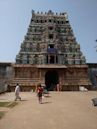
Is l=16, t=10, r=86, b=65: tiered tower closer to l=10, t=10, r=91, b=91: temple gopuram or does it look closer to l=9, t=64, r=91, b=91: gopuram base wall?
l=10, t=10, r=91, b=91: temple gopuram

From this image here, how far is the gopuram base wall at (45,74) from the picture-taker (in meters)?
41.1

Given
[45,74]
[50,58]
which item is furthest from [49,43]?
[45,74]

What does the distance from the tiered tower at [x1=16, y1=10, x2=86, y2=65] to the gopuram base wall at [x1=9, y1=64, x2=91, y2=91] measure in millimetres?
1430

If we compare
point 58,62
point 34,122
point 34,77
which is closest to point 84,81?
point 58,62

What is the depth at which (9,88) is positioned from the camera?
40656mm

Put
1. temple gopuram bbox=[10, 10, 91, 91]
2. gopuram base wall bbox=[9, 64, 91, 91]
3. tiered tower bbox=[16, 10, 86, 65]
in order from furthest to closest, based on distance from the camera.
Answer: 1. tiered tower bbox=[16, 10, 86, 65]
2. temple gopuram bbox=[10, 10, 91, 91]
3. gopuram base wall bbox=[9, 64, 91, 91]

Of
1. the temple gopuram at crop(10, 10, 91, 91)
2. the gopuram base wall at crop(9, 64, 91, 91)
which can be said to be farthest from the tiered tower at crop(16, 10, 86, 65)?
the gopuram base wall at crop(9, 64, 91, 91)

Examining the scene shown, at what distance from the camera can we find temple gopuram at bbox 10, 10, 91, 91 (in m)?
41.6

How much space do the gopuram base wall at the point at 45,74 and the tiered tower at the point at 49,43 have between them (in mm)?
1430

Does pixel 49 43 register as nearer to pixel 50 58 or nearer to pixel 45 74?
pixel 50 58

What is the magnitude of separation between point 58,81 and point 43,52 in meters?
6.11

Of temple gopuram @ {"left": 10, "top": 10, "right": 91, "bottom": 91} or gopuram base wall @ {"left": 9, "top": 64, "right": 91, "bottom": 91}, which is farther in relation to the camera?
temple gopuram @ {"left": 10, "top": 10, "right": 91, "bottom": 91}

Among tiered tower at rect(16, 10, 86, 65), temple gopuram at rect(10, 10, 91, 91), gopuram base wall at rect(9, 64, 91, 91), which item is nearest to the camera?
gopuram base wall at rect(9, 64, 91, 91)

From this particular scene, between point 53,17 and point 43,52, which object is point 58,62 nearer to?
point 43,52
